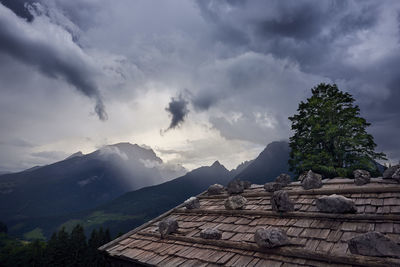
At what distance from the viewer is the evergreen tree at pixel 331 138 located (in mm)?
15484

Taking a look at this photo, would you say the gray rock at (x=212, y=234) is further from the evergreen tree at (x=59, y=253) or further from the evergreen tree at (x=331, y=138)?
the evergreen tree at (x=59, y=253)

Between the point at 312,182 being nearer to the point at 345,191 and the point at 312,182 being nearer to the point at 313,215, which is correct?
the point at 345,191

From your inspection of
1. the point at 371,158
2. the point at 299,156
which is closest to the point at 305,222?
the point at 299,156

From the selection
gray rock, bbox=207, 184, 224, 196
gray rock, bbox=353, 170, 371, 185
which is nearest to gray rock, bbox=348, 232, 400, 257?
gray rock, bbox=353, 170, 371, 185

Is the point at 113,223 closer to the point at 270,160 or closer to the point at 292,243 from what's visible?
the point at 270,160

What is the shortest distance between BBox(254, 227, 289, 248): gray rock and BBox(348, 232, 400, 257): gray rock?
3.39 feet

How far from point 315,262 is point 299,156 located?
15843 mm

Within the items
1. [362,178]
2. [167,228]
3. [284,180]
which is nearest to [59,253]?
[167,228]

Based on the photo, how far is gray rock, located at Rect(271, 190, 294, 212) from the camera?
4.88m

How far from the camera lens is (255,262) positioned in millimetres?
3504

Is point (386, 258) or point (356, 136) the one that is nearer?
point (386, 258)

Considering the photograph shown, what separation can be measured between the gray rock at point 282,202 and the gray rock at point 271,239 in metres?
1.26

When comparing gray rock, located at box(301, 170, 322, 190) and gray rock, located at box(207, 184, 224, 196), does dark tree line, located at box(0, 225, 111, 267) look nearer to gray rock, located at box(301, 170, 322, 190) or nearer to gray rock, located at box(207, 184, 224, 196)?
gray rock, located at box(207, 184, 224, 196)

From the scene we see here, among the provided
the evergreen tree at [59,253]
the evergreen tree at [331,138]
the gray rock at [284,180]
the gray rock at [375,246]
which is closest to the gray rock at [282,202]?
the gray rock at [375,246]
